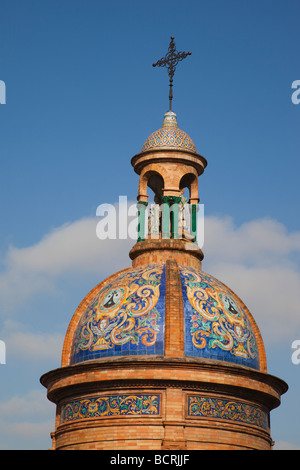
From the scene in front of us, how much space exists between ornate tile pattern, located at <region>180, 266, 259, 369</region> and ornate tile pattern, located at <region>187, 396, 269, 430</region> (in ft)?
4.86

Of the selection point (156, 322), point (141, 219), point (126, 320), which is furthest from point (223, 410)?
point (141, 219)

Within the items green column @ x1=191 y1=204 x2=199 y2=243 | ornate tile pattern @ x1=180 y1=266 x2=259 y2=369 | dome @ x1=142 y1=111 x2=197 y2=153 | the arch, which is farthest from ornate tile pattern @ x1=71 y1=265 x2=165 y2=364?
dome @ x1=142 y1=111 x2=197 y2=153

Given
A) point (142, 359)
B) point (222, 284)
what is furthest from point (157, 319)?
point (222, 284)

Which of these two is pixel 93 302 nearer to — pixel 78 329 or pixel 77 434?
pixel 78 329

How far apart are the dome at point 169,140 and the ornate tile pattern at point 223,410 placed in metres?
10.8

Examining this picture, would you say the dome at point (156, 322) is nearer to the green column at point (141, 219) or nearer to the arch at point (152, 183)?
the green column at point (141, 219)

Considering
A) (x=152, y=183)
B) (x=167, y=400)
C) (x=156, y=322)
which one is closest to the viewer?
(x=167, y=400)

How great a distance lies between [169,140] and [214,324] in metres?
8.55

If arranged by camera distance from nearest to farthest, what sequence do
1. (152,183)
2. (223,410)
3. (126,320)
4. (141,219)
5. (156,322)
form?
1. (223,410)
2. (156,322)
3. (126,320)
4. (141,219)
5. (152,183)

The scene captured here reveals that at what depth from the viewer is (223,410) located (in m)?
35.4

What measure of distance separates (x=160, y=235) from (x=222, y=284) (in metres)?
3.38

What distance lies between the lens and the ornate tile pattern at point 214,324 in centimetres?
3584

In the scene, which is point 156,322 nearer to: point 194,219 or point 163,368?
point 163,368

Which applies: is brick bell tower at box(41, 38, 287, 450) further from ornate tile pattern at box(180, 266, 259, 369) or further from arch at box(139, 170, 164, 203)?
arch at box(139, 170, 164, 203)
